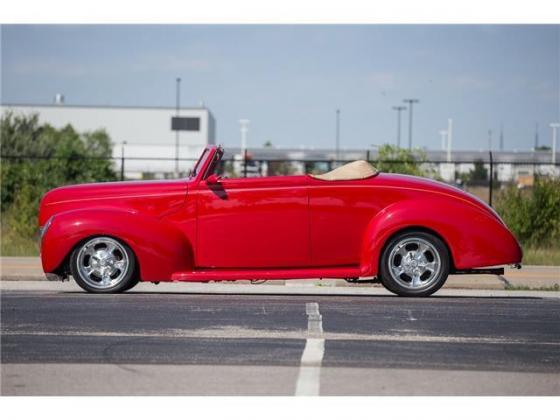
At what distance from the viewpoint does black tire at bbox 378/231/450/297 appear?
11.5 metres

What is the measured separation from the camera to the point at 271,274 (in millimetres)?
11492

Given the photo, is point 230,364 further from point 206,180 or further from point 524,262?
point 524,262

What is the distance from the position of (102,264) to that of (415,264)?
139 inches

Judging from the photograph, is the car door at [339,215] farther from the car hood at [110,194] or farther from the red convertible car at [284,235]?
the car hood at [110,194]

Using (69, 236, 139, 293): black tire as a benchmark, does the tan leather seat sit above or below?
above

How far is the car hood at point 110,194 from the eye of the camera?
38.5 feet

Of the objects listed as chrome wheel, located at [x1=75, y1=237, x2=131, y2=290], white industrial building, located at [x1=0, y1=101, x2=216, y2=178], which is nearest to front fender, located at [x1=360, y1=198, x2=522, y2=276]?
chrome wheel, located at [x1=75, y1=237, x2=131, y2=290]

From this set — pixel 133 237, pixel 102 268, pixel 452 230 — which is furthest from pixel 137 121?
pixel 452 230

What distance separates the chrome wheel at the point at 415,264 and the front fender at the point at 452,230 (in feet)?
0.60

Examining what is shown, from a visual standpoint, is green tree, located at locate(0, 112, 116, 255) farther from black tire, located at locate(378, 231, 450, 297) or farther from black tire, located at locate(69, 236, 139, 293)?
black tire, located at locate(378, 231, 450, 297)

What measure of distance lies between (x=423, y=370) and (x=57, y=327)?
3610 millimetres

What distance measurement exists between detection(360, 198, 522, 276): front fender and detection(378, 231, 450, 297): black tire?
0.09m

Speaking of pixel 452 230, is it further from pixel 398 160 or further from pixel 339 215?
pixel 398 160

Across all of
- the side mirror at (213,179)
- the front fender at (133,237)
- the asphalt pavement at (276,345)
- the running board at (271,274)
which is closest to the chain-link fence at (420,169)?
the side mirror at (213,179)
